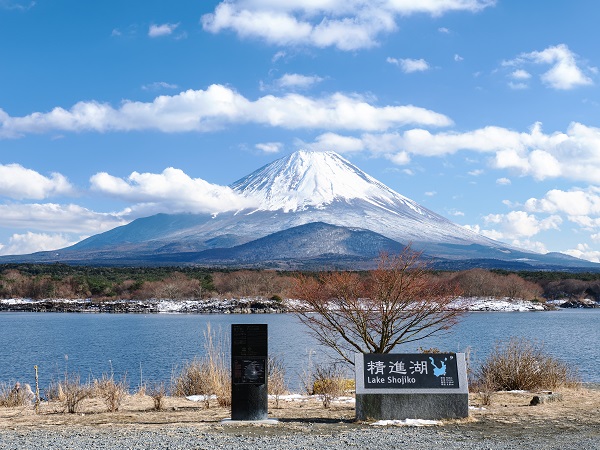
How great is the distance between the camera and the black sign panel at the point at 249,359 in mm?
11836

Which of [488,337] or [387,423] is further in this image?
[488,337]

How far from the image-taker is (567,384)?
16.8m

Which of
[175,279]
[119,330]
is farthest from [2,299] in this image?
[119,330]

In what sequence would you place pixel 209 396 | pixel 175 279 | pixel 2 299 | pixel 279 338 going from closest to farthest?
pixel 209 396 < pixel 279 338 < pixel 2 299 < pixel 175 279

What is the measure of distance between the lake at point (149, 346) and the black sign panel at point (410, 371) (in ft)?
19.9

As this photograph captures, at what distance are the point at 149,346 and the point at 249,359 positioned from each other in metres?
28.1

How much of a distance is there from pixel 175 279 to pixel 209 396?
8293 cm

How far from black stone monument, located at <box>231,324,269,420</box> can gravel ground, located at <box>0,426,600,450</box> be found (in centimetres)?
71

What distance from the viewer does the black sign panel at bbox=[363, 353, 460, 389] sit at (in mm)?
11898

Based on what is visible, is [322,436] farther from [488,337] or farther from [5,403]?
[488,337]

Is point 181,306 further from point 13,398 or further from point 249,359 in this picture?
point 249,359

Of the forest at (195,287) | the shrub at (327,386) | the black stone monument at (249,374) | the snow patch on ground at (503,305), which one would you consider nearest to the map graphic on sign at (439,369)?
the black stone monument at (249,374)

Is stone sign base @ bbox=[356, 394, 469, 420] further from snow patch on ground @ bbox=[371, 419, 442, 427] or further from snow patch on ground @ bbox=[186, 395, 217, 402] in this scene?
snow patch on ground @ bbox=[186, 395, 217, 402]

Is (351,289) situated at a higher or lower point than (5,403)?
higher
